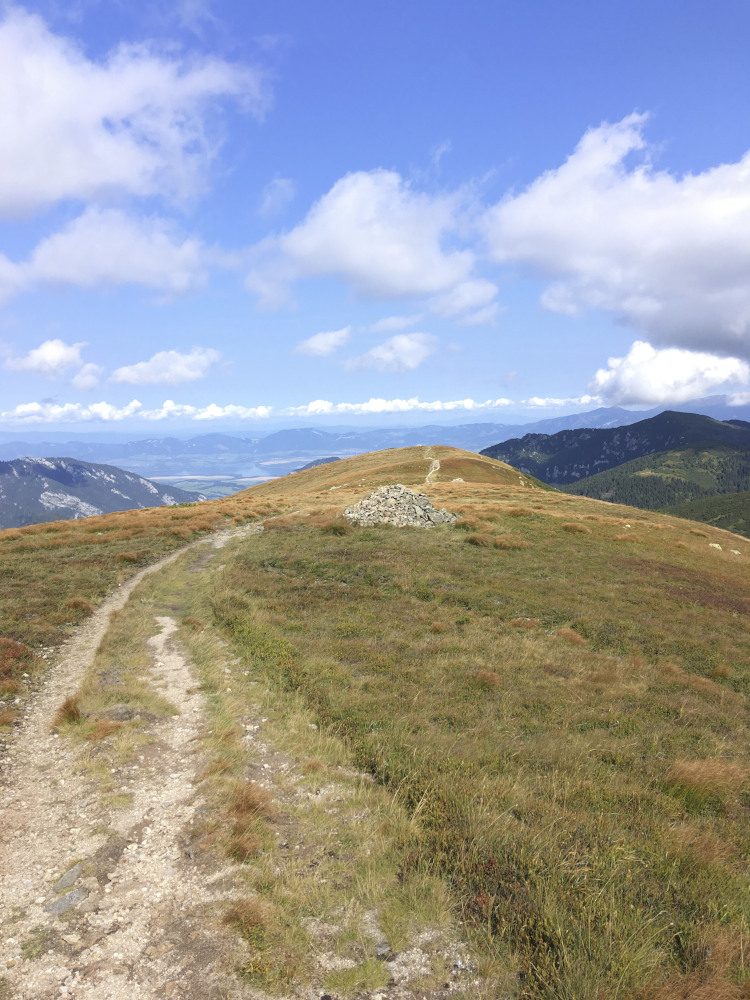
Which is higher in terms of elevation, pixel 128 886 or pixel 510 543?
pixel 510 543

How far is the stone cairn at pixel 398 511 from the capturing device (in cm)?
3850

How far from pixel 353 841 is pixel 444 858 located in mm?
1554

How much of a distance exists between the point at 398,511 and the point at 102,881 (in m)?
33.5

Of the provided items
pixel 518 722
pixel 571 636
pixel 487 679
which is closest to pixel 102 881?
pixel 518 722

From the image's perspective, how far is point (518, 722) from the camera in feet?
38.4

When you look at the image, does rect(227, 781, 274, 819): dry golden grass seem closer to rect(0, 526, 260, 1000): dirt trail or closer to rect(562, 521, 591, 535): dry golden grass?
rect(0, 526, 260, 1000): dirt trail

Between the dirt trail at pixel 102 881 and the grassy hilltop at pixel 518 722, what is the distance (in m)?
0.87

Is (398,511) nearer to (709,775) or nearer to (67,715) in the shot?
(67,715)

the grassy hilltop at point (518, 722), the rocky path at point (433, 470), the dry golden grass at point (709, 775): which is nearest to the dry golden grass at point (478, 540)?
the grassy hilltop at point (518, 722)

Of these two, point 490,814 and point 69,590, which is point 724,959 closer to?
point 490,814

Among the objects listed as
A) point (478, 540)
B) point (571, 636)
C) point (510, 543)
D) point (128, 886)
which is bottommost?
point (571, 636)

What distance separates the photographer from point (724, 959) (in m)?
5.54

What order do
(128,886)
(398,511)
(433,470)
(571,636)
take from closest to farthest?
(128,886) < (571,636) < (398,511) < (433,470)

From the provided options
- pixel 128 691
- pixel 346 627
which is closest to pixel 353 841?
pixel 128 691
